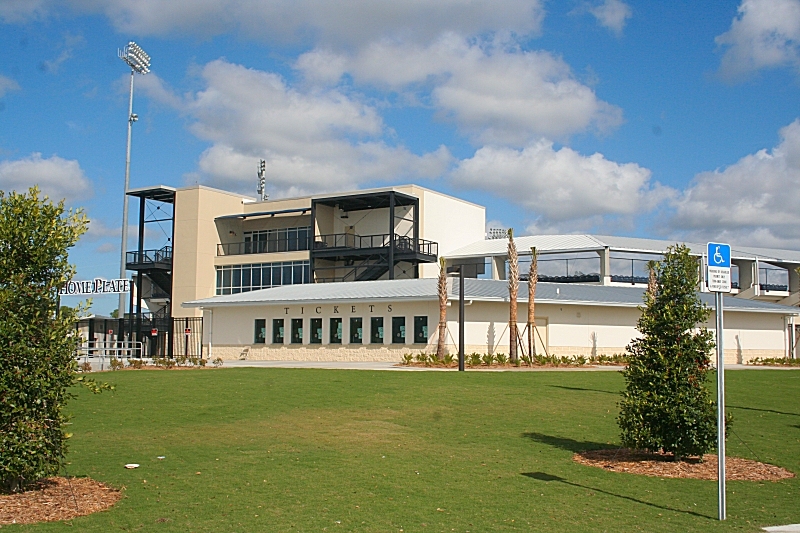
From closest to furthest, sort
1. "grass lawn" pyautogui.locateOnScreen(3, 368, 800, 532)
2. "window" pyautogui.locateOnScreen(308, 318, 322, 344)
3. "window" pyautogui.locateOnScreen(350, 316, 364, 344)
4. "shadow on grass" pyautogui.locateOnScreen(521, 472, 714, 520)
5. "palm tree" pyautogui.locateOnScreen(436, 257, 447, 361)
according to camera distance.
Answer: "grass lawn" pyautogui.locateOnScreen(3, 368, 800, 532) → "shadow on grass" pyautogui.locateOnScreen(521, 472, 714, 520) → "palm tree" pyautogui.locateOnScreen(436, 257, 447, 361) → "window" pyautogui.locateOnScreen(350, 316, 364, 344) → "window" pyautogui.locateOnScreen(308, 318, 322, 344)

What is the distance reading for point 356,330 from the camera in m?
37.8

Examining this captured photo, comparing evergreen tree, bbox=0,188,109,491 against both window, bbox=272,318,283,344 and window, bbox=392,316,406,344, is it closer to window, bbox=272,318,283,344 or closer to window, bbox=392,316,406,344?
window, bbox=392,316,406,344

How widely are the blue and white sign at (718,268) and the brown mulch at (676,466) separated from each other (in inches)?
133

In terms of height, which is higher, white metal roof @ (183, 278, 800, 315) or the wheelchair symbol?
white metal roof @ (183, 278, 800, 315)

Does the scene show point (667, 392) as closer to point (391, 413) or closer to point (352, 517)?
point (352, 517)

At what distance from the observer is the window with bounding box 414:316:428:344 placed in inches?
1404

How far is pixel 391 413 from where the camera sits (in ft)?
50.7

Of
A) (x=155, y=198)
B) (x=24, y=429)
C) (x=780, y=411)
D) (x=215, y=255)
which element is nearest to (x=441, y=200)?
(x=215, y=255)

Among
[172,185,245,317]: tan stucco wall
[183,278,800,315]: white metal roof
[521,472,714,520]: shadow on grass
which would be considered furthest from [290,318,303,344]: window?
[521,472,714,520]: shadow on grass

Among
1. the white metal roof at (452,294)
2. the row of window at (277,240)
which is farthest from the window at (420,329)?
the row of window at (277,240)

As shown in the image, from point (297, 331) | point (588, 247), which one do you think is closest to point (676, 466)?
point (297, 331)

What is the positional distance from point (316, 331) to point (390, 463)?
29.0m

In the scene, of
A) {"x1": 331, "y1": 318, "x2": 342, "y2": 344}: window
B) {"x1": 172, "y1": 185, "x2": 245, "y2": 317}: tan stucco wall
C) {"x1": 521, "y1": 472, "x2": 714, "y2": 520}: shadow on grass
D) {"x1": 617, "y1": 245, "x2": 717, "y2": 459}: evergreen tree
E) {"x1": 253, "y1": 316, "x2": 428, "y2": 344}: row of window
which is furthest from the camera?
{"x1": 172, "y1": 185, "x2": 245, "y2": 317}: tan stucco wall

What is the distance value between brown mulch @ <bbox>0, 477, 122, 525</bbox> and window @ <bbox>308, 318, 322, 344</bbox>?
98.4 feet
